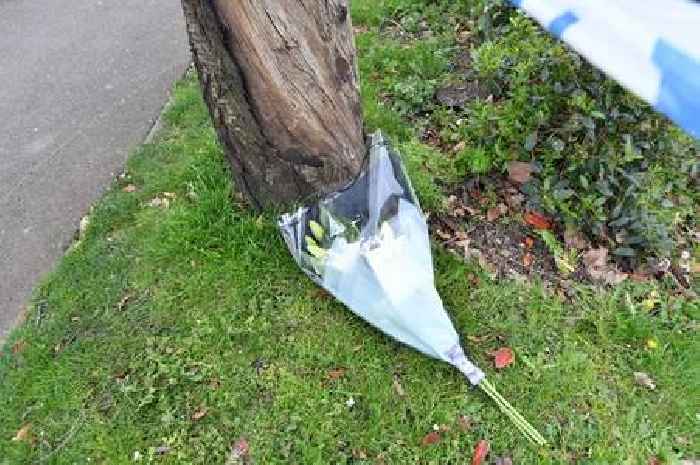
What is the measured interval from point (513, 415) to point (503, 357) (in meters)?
0.23

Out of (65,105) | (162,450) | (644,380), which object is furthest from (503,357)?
(65,105)

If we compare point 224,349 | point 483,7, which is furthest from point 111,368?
point 483,7

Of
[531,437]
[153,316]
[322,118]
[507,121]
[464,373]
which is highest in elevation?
[322,118]

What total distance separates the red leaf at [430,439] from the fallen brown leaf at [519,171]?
Answer: 119cm

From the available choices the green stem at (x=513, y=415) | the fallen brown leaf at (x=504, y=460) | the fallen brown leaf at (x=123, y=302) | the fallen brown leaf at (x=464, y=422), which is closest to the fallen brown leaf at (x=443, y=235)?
the green stem at (x=513, y=415)

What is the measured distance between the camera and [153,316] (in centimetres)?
260

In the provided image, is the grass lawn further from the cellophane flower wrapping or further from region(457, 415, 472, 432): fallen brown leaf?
the cellophane flower wrapping

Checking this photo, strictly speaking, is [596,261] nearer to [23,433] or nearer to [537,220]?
[537,220]

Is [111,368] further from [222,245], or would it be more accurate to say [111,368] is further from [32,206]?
[32,206]

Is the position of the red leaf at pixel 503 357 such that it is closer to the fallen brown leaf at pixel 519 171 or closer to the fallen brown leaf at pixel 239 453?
the fallen brown leaf at pixel 519 171

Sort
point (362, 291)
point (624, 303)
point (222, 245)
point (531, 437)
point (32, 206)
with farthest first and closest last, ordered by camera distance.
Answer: point (32, 206) → point (222, 245) → point (624, 303) → point (362, 291) → point (531, 437)

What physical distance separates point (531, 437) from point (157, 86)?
302 centimetres

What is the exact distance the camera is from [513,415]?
7.29ft

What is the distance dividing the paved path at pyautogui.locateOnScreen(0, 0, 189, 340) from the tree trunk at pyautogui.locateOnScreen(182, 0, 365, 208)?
111 cm
